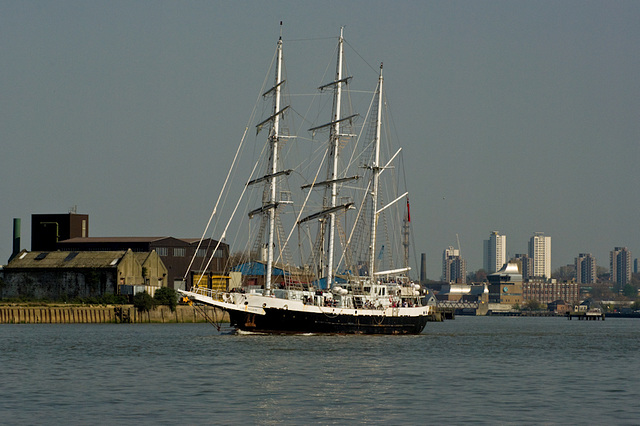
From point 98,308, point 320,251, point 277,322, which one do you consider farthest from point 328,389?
point 98,308

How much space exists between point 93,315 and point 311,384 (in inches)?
4364

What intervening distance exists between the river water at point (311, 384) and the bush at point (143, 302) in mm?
74730

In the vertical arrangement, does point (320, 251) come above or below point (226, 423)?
above

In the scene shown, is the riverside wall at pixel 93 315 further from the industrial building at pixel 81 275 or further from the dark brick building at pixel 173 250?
the dark brick building at pixel 173 250

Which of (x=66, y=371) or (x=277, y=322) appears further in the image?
(x=277, y=322)

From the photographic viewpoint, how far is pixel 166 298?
169875mm

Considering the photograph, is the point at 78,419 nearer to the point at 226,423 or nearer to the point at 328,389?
the point at 226,423

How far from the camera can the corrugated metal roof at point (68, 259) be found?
181 m

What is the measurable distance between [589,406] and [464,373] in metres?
16.6

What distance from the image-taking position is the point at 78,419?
41.4m

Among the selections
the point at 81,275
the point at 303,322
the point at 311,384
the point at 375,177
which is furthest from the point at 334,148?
the point at 81,275

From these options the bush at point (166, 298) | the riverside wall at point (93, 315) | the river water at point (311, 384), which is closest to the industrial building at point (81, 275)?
the bush at point (166, 298)

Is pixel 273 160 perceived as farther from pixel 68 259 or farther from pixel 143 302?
pixel 68 259

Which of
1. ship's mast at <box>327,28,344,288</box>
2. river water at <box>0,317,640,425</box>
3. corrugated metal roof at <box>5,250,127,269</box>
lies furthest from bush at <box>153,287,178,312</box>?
river water at <box>0,317,640,425</box>
